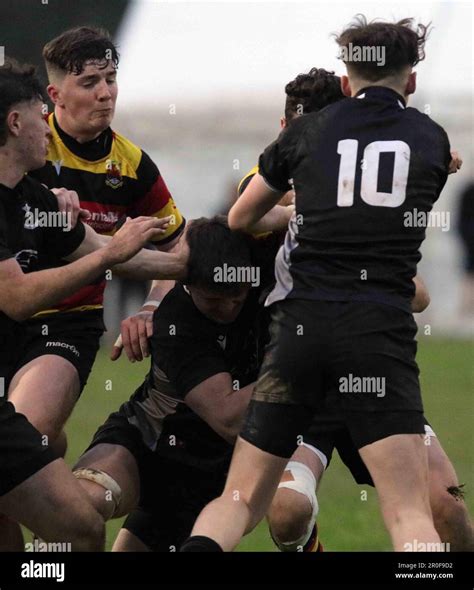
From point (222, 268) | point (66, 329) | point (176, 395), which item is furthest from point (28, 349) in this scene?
point (222, 268)

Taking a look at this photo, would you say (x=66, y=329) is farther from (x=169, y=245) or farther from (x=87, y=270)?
(x=87, y=270)

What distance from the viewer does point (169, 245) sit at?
282 inches

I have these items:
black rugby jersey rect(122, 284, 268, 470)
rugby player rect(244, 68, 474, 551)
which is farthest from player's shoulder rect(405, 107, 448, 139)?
black rugby jersey rect(122, 284, 268, 470)

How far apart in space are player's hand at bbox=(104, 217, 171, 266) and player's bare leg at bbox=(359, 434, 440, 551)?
1.25m

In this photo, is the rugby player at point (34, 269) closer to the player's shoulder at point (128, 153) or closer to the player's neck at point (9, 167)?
the player's neck at point (9, 167)

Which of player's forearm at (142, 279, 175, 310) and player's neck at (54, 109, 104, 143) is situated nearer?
player's forearm at (142, 279, 175, 310)

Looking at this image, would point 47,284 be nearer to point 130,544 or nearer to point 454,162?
point 130,544

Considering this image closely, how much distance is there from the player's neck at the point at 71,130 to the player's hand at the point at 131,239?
4.83 feet

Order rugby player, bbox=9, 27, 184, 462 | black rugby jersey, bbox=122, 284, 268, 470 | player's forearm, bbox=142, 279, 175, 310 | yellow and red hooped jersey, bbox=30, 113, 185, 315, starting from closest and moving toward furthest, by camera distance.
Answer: black rugby jersey, bbox=122, 284, 268, 470 < player's forearm, bbox=142, 279, 175, 310 < rugby player, bbox=9, 27, 184, 462 < yellow and red hooped jersey, bbox=30, 113, 185, 315

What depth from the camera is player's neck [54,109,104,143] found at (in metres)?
6.98

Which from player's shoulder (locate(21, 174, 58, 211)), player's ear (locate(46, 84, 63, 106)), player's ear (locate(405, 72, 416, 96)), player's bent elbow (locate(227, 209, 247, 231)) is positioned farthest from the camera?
player's ear (locate(46, 84, 63, 106))

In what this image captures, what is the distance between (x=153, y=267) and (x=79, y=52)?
1488 millimetres

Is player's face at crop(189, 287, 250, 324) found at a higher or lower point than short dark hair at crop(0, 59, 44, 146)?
lower

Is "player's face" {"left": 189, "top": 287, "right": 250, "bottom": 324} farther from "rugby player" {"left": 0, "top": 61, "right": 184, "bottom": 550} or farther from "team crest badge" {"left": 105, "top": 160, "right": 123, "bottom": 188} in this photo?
"team crest badge" {"left": 105, "top": 160, "right": 123, "bottom": 188}
